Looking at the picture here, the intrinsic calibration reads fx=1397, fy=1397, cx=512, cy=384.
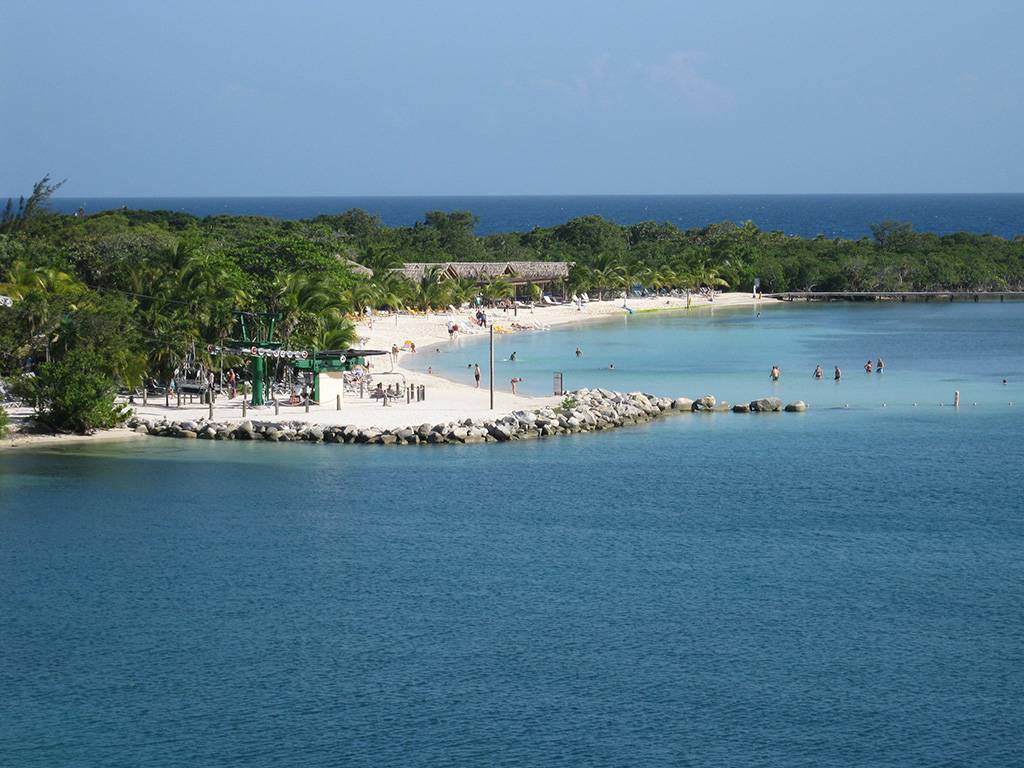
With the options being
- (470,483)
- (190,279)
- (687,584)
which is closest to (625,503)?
(470,483)

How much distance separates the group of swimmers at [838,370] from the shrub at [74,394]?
27.7m

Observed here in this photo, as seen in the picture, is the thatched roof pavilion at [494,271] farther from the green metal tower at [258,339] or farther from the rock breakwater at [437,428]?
the rock breakwater at [437,428]

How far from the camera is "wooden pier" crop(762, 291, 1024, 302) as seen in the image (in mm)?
107125

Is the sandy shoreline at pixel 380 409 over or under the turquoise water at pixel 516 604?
over

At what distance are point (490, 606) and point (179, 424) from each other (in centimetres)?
1873

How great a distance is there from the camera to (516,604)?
1054 inches

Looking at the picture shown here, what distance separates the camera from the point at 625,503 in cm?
3528

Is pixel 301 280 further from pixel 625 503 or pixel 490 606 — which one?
pixel 490 606

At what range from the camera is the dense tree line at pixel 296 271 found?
43.2 meters

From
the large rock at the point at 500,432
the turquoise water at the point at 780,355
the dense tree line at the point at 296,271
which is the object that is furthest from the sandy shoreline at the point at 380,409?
the turquoise water at the point at 780,355

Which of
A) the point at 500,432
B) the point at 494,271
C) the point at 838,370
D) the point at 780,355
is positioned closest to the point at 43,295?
the point at 500,432

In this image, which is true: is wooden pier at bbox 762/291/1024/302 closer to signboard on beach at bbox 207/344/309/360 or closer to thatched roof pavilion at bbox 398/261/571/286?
thatched roof pavilion at bbox 398/261/571/286

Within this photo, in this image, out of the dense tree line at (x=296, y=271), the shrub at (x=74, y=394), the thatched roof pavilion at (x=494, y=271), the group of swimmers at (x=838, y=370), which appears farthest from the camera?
the thatched roof pavilion at (x=494, y=271)

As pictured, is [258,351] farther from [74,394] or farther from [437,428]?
[437,428]
